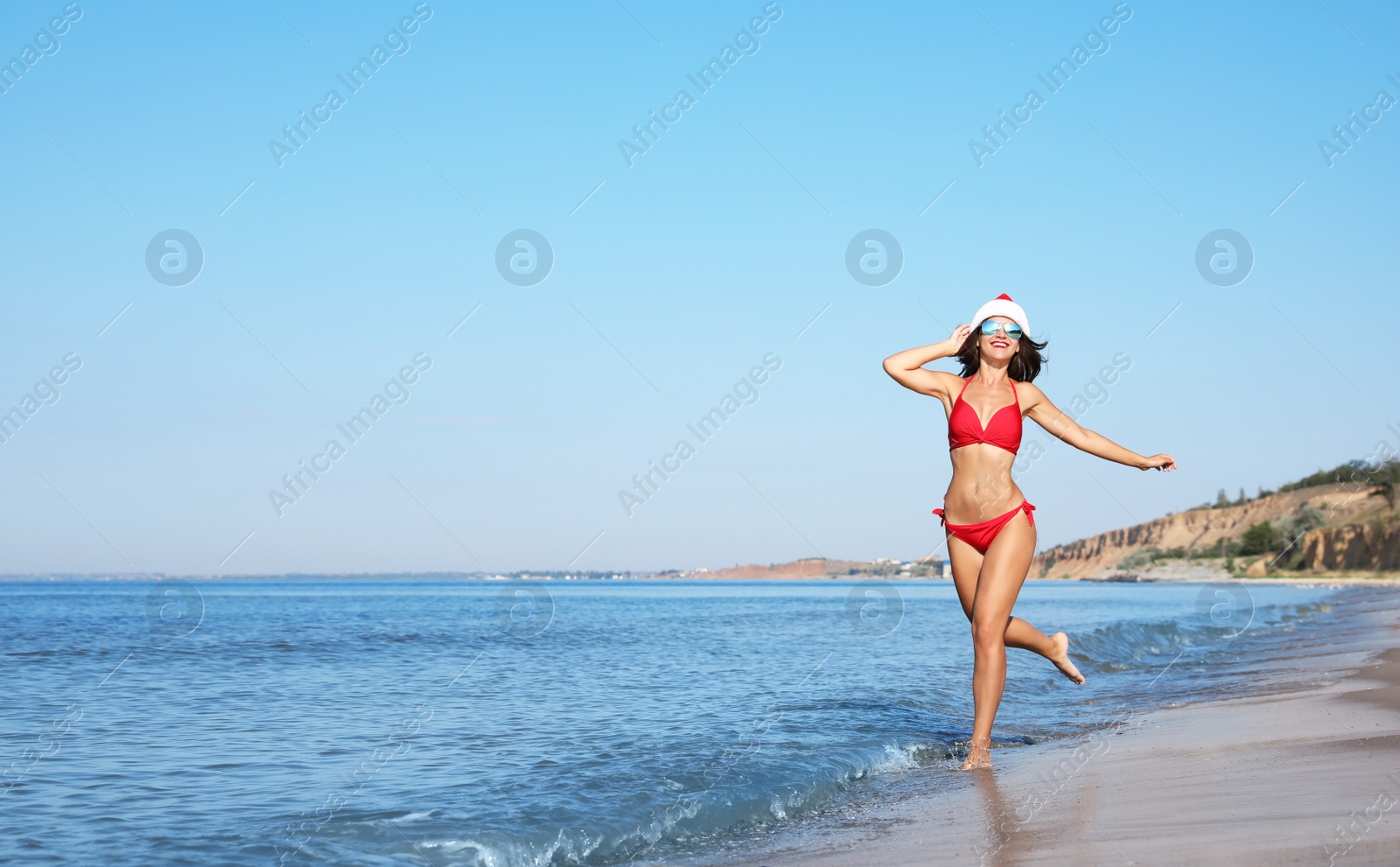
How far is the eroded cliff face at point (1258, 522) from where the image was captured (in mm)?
62719

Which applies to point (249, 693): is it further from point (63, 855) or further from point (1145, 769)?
point (1145, 769)

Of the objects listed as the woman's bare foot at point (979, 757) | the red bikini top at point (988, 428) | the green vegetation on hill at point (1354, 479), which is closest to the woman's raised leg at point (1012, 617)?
the red bikini top at point (988, 428)

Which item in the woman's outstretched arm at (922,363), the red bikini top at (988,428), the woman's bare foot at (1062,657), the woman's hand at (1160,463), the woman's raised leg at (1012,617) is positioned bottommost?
the woman's bare foot at (1062,657)

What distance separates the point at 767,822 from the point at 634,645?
12.8m

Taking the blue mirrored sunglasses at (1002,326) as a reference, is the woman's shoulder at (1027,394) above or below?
below

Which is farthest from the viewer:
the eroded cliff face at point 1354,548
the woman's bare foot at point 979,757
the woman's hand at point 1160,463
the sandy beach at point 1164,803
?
the eroded cliff face at point 1354,548

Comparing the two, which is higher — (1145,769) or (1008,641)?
(1008,641)

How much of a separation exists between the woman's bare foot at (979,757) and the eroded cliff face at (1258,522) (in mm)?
64328

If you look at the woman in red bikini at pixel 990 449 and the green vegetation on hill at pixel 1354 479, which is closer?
the woman in red bikini at pixel 990 449

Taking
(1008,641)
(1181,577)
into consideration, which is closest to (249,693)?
(1008,641)

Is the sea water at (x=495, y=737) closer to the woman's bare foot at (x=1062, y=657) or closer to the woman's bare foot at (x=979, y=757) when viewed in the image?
the woman's bare foot at (x=979, y=757)

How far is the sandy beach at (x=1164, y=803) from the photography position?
3.71m

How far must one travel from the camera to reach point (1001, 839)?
4164 mm

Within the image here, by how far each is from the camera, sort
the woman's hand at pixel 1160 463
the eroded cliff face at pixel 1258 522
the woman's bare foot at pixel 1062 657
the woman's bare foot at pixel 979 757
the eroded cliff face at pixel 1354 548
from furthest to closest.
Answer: the eroded cliff face at pixel 1258 522
the eroded cliff face at pixel 1354 548
the woman's bare foot at pixel 1062 657
the woman's bare foot at pixel 979 757
the woman's hand at pixel 1160 463
